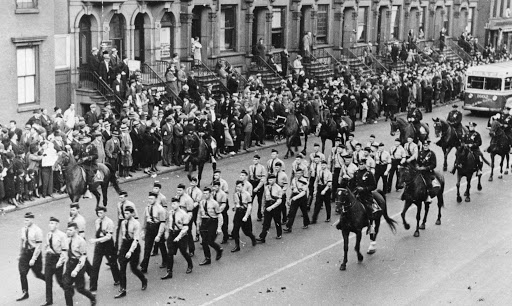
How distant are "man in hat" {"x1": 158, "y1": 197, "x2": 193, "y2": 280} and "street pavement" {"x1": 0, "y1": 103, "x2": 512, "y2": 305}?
1.59ft

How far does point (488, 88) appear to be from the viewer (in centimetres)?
3916

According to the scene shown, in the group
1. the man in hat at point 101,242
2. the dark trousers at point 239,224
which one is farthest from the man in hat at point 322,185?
the man in hat at point 101,242

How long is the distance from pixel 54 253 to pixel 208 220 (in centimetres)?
368

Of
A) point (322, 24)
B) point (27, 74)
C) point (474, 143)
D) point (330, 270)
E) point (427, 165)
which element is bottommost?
point (330, 270)

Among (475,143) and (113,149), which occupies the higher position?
(475,143)

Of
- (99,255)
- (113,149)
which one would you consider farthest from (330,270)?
(113,149)

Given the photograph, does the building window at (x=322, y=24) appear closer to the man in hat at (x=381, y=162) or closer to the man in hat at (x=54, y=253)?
the man in hat at (x=381, y=162)

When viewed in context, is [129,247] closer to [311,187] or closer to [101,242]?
[101,242]

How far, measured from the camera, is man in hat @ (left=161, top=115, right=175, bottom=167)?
1014 inches

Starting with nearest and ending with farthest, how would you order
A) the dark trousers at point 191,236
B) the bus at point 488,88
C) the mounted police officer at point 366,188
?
1. the dark trousers at point 191,236
2. the mounted police officer at point 366,188
3. the bus at point 488,88

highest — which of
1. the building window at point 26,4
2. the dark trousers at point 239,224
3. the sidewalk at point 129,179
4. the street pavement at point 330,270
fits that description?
the building window at point 26,4

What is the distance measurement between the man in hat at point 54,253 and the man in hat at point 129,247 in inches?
48.7

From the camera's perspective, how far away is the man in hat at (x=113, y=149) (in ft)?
76.0

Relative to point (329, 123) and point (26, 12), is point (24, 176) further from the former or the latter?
point (329, 123)
